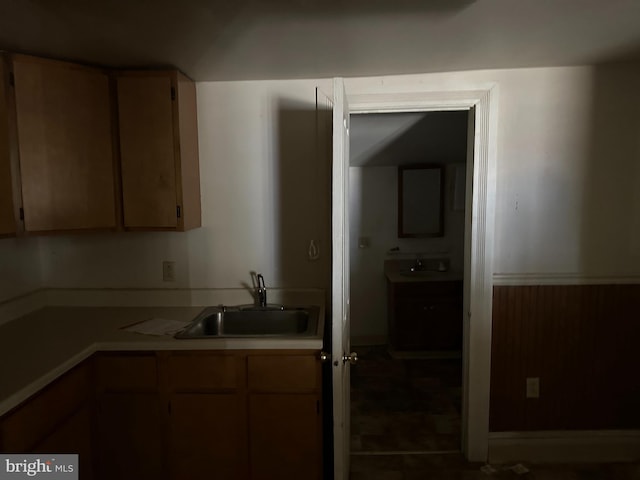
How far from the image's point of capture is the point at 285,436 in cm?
178

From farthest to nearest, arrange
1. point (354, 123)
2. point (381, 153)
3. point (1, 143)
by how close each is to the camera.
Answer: point (381, 153) < point (354, 123) < point (1, 143)

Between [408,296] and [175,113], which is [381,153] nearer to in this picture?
[408,296]

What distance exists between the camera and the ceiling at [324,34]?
4.41 feet

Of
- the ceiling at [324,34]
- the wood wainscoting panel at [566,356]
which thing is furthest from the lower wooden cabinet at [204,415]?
the ceiling at [324,34]

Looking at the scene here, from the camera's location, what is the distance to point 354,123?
2738 mm

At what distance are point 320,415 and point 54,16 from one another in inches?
72.5

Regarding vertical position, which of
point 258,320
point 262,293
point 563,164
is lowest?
point 258,320

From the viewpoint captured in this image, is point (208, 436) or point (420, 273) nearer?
point (208, 436)

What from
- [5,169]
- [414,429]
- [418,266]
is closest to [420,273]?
[418,266]

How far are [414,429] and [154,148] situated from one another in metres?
2.20

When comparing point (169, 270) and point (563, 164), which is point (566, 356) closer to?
point (563, 164)

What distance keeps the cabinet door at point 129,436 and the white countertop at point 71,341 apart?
0.82ft

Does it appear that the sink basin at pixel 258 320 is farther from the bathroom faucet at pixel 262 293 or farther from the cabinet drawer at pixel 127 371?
the cabinet drawer at pixel 127 371

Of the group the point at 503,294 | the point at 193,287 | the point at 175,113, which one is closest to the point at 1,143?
the point at 175,113
